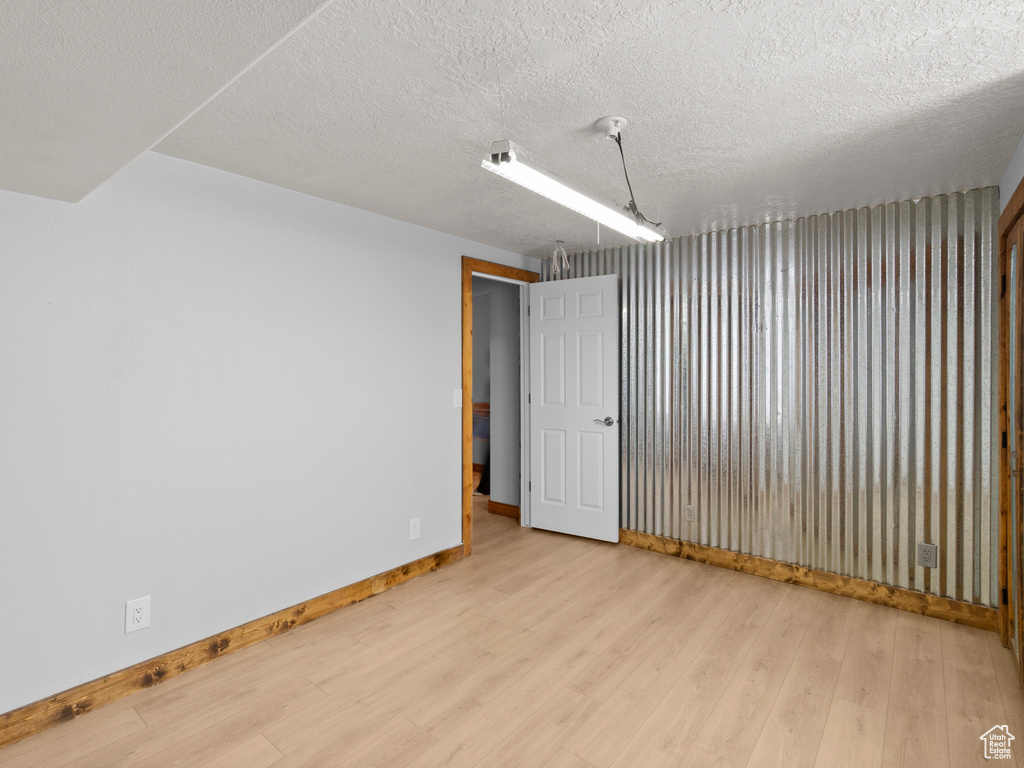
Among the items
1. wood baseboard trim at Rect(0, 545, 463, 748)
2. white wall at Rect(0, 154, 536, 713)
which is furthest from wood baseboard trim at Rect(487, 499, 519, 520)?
wood baseboard trim at Rect(0, 545, 463, 748)

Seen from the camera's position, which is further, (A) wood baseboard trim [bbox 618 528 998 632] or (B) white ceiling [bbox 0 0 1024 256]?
(A) wood baseboard trim [bbox 618 528 998 632]

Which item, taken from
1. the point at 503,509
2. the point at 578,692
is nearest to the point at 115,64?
the point at 578,692

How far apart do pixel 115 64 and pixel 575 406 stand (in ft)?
12.1

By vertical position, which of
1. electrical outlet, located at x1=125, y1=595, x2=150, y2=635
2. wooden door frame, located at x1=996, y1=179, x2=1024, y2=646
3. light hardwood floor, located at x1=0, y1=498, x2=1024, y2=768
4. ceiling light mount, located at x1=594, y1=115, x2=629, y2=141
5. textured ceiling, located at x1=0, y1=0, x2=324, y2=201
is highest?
ceiling light mount, located at x1=594, y1=115, x2=629, y2=141

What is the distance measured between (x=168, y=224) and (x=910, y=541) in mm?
4338

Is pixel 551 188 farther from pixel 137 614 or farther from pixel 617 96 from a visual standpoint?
pixel 137 614

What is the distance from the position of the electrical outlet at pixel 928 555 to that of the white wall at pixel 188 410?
3103mm

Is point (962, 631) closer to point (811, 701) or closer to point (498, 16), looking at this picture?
point (811, 701)

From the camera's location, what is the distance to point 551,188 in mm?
2031

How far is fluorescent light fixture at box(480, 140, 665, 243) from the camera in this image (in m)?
1.74

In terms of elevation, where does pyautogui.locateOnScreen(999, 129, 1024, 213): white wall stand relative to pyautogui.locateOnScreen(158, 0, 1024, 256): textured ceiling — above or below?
below

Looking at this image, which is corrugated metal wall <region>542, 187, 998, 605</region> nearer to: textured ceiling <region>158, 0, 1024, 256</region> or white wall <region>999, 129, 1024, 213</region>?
white wall <region>999, 129, 1024, 213</region>

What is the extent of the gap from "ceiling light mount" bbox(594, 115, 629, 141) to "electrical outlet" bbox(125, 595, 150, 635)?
2.85m

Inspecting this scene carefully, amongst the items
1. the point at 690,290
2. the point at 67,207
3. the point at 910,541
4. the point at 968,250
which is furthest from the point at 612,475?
the point at 67,207
